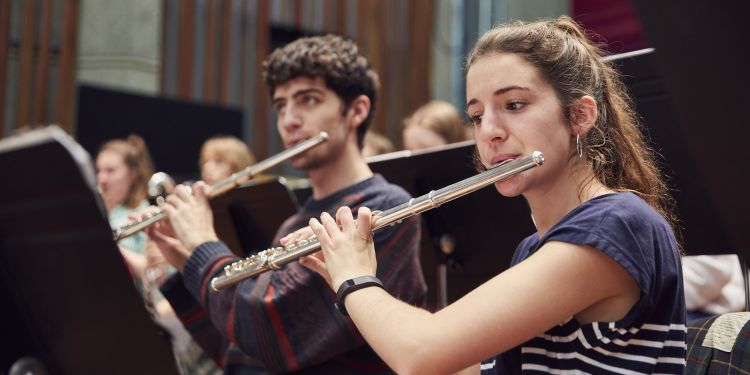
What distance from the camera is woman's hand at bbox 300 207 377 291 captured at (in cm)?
133

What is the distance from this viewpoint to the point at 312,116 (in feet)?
7.19

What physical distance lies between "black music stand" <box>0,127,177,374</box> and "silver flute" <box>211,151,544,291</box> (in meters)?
0.34

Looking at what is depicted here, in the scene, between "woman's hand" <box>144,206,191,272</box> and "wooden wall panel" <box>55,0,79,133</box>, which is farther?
"wooden wall panel" <box>55,0,79,133</box>

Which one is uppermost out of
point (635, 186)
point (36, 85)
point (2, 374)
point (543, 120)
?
point (36, 85)

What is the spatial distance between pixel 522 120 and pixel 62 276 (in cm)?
78

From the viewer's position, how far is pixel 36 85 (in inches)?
203

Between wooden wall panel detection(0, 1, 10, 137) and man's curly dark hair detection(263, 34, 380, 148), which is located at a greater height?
wooden wall panel detection(0, 1, 10, 137)

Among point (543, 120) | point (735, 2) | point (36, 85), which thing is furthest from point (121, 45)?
point (735, 2)

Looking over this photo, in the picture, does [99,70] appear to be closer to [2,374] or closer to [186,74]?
[186,74]

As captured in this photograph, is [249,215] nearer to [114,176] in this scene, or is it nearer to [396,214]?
[396,214]

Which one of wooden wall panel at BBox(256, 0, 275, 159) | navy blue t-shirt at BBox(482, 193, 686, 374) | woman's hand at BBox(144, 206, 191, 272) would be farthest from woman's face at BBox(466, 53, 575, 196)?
wooden wall panel at BBox(256, 0, 275, 159)


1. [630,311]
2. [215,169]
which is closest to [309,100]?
[630,311]

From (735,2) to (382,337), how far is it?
645 millimetres

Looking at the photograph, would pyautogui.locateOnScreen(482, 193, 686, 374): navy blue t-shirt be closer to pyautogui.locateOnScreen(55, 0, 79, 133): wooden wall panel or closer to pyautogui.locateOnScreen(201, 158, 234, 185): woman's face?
pyautogui.locateOnScreen(201, 158, 234, 185): woman's face
